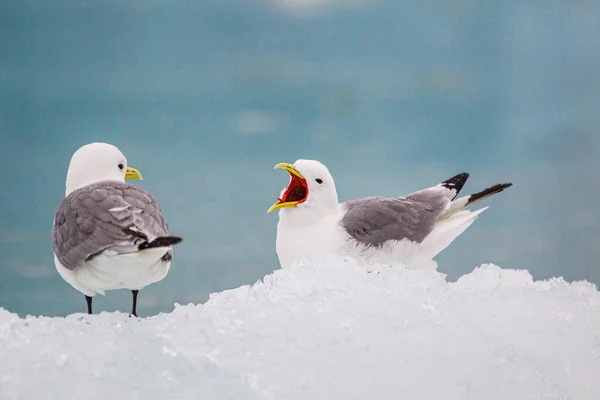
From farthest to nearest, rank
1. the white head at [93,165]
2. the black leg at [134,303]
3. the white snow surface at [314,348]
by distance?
the white head at [93,165] → the black leg at [134,303] → the white snow surface at [314,348]

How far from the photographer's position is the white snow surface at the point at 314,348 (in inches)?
84.0

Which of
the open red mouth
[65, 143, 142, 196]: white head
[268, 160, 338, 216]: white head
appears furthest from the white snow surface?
[65, 143, 142, 196]: white head

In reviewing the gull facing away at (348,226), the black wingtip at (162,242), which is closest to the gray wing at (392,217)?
the gull facing away at (348,226)

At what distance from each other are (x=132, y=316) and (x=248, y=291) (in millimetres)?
434

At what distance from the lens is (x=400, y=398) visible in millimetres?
2227

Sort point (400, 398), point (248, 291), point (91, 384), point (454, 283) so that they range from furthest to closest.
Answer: point (454, 283) < point (248, 291) < point (400, 398) < point (91, 384)

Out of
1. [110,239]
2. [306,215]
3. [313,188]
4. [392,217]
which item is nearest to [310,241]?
[306,215]

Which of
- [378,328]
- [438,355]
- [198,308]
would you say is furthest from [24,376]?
[438,355]

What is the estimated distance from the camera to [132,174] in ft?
9.50

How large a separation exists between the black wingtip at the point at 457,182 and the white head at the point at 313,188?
2.44ft

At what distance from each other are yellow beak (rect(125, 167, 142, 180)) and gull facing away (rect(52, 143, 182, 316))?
0.66 feet

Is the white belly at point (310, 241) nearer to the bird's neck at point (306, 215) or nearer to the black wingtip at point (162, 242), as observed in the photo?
the bird's neck at point (306, 215)

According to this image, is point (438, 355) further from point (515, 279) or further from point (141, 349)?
point (515, 279)

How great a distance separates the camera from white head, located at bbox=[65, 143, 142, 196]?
9.02 feet
